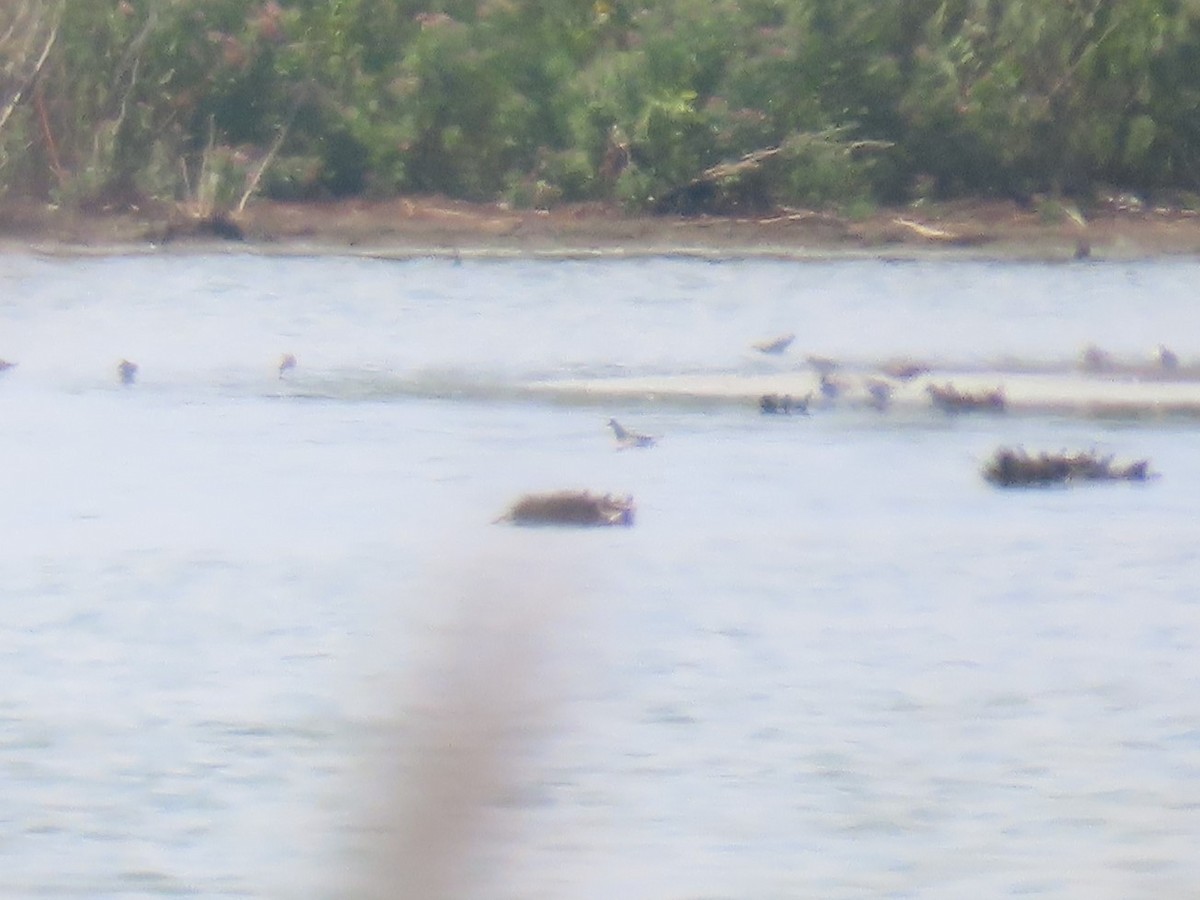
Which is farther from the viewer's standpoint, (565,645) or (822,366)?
(822,366)

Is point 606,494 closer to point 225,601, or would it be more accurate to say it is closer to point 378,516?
point 378,516

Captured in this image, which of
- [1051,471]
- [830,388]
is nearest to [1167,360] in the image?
[830,388]

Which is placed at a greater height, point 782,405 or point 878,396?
point 878,396

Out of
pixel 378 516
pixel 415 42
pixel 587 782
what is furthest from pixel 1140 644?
pixel 415 42

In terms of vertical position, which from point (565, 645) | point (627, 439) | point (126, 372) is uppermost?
point (565, 645)

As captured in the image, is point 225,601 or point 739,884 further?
point 225,601

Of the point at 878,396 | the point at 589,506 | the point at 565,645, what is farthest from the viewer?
the point at 878,396

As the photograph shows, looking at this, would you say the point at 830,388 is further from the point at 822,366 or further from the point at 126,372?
the point at 126,372
